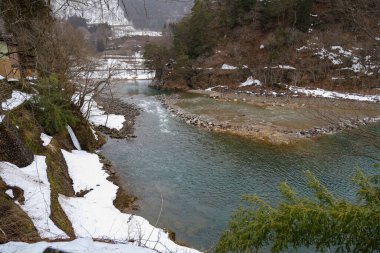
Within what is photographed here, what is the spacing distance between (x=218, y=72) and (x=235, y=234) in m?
38.4

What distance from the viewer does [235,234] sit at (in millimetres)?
4934

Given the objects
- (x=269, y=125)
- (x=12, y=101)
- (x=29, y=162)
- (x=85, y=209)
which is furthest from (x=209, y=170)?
(x=12, y=101)

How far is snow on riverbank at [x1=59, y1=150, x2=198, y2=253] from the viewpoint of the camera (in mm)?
7473

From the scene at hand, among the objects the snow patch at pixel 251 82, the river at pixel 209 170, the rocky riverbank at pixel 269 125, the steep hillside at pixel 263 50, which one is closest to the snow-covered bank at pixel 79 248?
the river at pixel 209 170

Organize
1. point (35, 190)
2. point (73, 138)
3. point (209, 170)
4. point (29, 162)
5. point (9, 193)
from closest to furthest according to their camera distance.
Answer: point (9, 193) < point (35, 190) < point (29, 162) < point (209, 170) < point (73, 138)

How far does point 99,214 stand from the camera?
351 inches

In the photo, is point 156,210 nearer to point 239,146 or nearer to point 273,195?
point 273,195

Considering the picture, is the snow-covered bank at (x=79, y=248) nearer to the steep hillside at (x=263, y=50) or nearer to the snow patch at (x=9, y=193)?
the snow patch at (x=9, y=193)

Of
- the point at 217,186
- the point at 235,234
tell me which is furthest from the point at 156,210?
the point at 235,234

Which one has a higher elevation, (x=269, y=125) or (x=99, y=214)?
(x=99, y=214)

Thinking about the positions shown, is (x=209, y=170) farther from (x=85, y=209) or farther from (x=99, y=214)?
(x=85, y=209)

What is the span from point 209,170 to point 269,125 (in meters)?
9.26

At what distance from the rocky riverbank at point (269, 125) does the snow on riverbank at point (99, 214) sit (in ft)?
28.2

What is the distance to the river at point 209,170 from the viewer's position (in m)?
10.5
